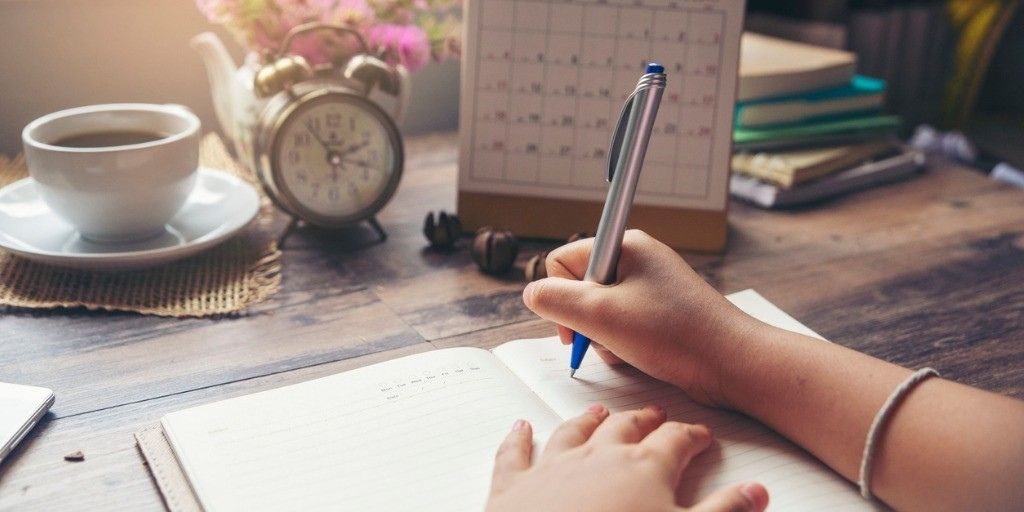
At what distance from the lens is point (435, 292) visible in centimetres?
99

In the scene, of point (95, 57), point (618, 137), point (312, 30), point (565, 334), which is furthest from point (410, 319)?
point (95, 57)

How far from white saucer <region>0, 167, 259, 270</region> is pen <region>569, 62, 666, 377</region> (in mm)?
443

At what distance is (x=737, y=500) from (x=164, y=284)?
0.63 m

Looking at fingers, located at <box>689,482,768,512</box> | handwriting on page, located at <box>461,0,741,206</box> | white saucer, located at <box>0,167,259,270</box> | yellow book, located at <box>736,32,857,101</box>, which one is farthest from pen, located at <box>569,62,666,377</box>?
yellow book, located at <box>736,32,857,101</box>

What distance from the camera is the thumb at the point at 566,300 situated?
2.51 ft

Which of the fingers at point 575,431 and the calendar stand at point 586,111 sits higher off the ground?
the calendar stand at point 586,111

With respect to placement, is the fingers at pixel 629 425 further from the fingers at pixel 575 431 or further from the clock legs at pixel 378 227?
the clock legs at pixel 378 227

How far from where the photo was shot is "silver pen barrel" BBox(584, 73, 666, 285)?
29.0 inches

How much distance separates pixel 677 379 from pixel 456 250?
0.41 meters

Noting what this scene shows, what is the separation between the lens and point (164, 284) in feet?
3.18

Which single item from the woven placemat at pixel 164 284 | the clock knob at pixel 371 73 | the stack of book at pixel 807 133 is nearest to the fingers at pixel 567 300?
the woven placemat at pixel 164 284

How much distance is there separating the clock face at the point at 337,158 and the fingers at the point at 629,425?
1.69 ft

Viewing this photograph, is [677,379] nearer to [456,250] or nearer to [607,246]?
[607,246]

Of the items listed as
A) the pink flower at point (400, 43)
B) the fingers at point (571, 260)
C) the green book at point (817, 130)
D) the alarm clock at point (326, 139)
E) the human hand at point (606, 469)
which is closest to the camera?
the human hand at point (606, 469)
